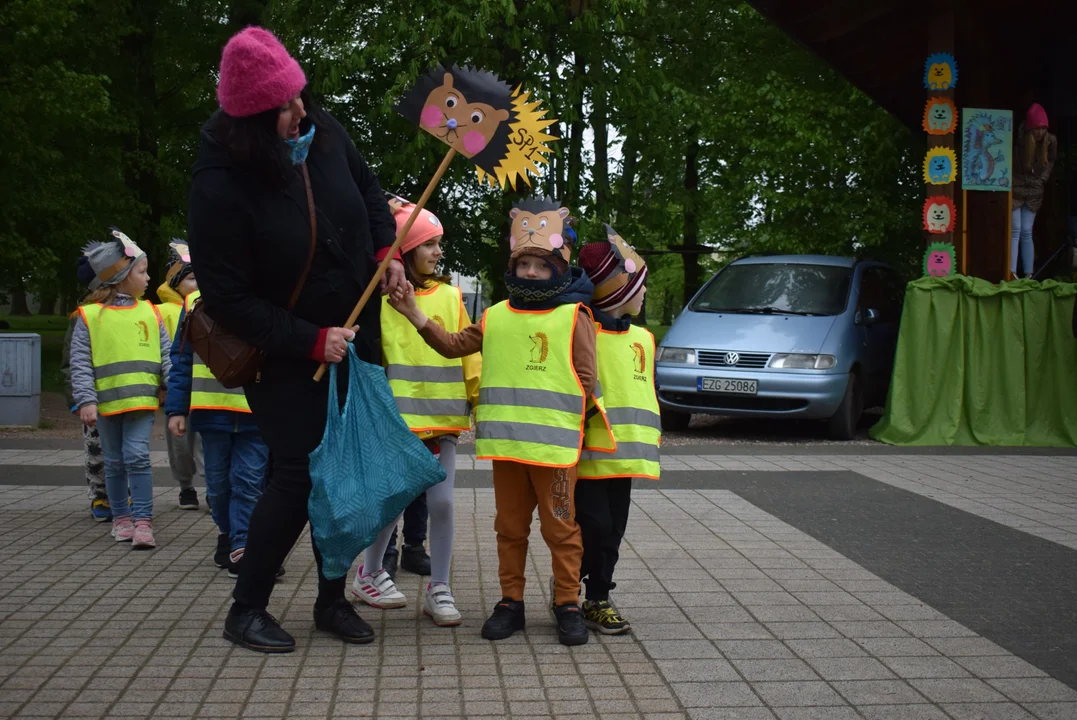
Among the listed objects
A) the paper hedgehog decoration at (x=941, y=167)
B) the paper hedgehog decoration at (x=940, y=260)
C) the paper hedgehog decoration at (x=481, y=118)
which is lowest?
the paper hedgehog decoration at (x=940, y=260)

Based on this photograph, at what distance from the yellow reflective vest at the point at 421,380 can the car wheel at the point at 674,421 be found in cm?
750

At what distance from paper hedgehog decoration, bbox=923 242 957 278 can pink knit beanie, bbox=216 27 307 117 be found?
9298 millimetres

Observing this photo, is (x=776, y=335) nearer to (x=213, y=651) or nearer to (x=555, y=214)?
(x=555, y=214)

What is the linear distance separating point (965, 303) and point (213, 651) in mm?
Result: 9197

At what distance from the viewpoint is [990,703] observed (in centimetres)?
397

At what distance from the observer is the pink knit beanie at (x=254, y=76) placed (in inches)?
163

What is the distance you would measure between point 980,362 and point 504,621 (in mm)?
8451

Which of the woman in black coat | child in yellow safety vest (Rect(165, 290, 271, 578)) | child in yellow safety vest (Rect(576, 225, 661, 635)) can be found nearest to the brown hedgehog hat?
child in yellow safety vest (Rect(576, 225, 661, 635))

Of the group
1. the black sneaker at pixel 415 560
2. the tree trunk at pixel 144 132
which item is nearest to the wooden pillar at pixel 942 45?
the black sneaker at pixel 415 560

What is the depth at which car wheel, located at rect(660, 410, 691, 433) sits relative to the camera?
41.8 ft

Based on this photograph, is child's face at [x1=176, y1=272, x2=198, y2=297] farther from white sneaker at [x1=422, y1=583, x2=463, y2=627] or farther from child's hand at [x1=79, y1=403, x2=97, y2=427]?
white sneaker at [x1=422, y1=583, x2=463, y2=627]

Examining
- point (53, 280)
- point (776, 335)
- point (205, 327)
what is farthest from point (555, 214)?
point (53, 280)

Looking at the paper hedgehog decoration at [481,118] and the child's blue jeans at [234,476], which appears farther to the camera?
the child's blue jeans at [234,476]

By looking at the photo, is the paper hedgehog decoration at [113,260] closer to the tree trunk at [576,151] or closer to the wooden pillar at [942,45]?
the wooden pillar at [942,45]
